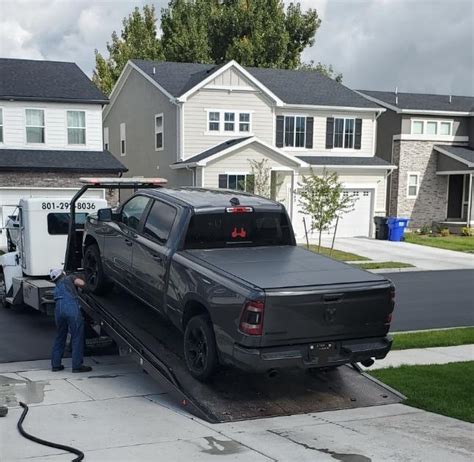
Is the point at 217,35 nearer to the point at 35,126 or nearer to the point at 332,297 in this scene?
the point at 35,126

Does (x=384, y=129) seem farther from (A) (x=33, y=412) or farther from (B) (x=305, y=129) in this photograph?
(A) (x=33, y=412)

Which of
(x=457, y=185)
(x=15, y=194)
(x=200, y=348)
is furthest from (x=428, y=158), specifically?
(x=200, y=348)

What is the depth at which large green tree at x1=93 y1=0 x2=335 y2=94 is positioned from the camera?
44.3m

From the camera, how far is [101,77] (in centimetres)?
4716

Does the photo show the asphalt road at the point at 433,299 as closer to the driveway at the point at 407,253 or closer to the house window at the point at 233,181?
the driveway at the point at 407,253

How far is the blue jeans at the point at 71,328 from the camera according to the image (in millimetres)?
8672

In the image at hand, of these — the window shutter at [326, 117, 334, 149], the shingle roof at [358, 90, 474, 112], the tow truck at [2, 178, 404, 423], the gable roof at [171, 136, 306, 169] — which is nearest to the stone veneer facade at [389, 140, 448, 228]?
the shingle roof at [358, 90, 474, 112]

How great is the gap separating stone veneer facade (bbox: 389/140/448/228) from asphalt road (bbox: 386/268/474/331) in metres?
11.9

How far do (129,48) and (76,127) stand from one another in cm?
2390

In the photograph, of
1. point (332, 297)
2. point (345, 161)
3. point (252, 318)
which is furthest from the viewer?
point (345, 161)

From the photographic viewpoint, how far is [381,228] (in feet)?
95.2

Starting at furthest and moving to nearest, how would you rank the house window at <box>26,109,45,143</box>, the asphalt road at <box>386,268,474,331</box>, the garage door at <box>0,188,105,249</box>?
the house window at <box>26,109,45,143</box>
the garage door at <box>0,188,105,249</box>
the asphalt road at <box>386,268,474,331</box>

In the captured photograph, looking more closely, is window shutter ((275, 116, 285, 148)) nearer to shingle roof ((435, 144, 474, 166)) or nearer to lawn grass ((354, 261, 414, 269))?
shingle roof ((435, 144, 474, 166))

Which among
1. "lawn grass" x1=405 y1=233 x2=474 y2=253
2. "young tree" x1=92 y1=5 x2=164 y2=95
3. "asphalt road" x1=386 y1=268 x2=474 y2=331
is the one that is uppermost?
"young tree" x1=92 y1=5 x2=164 y2=95
